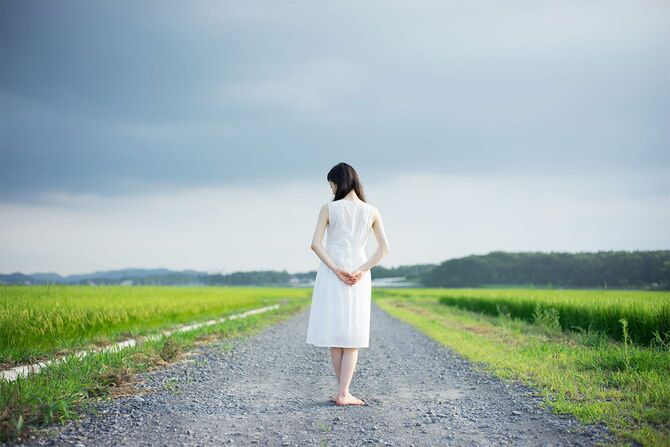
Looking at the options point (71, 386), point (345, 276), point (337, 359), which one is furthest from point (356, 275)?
point (71, 386)

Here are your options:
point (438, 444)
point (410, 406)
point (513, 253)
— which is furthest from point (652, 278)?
point (513, 253)

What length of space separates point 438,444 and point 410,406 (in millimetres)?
1499

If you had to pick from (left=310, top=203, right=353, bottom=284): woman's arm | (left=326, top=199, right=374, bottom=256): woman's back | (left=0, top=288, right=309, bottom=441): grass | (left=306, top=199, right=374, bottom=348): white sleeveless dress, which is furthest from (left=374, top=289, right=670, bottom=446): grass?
(left=0, top=288, right=309, bottom=441): grass

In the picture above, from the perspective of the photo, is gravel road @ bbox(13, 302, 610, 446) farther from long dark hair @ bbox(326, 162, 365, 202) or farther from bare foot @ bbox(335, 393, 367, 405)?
long dark hair @ bbox(326, 162, 365, 202)

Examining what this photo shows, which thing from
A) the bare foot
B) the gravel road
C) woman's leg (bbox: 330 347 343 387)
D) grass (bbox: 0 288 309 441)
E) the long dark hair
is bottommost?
the gravel road

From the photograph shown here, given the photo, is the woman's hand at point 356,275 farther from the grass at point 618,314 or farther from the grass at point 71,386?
the grass at point 618,314

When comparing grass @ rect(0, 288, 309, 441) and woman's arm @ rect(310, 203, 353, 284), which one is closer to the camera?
grass @ rect(0, 288, 309, 441)

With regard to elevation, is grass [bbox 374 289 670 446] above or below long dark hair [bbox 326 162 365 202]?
below

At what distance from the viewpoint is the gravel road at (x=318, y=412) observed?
→ 4836mm

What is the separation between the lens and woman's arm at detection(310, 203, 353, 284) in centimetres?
602

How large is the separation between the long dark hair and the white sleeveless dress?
0.12m

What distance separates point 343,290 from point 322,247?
0.55m

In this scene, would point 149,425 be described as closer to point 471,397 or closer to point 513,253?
point 471,397

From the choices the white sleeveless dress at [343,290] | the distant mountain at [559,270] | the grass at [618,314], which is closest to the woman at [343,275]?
the white sleeveless dress at [343,290]
